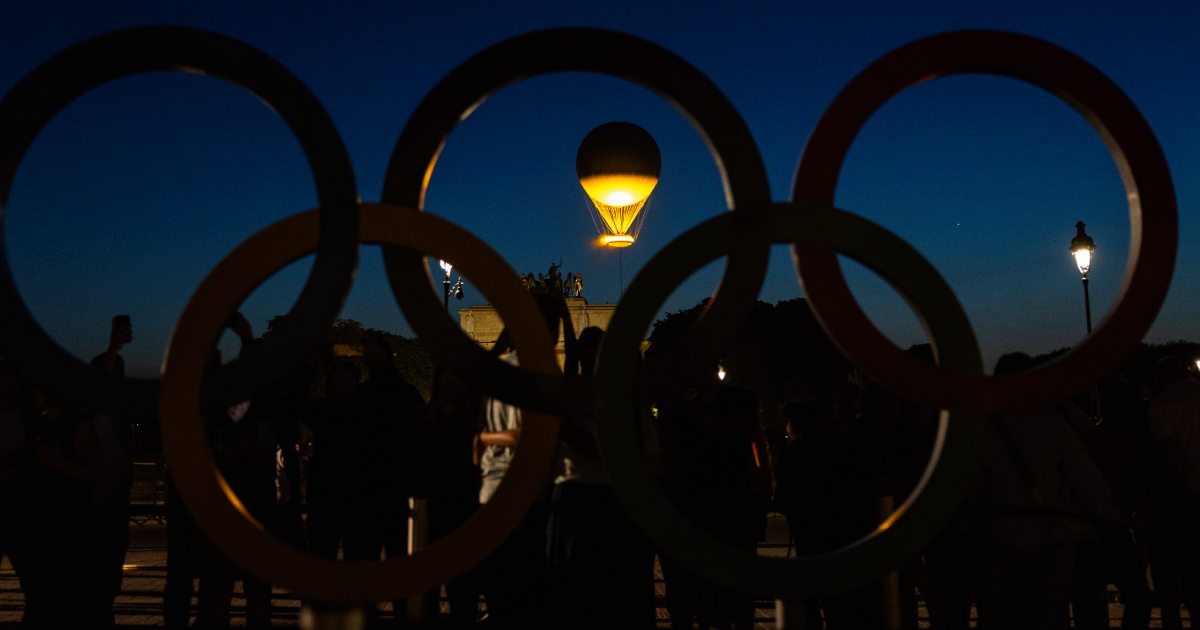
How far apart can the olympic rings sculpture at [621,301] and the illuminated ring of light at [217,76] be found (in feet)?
0.04

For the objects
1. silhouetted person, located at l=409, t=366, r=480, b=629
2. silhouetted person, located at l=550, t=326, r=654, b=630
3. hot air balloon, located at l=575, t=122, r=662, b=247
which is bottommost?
silhouetted person, located at l=550, t=326, r=654, b=630

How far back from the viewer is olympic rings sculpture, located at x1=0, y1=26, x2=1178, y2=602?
4.31 meters

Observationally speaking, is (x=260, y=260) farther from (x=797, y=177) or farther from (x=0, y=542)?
(x=0, y=542)

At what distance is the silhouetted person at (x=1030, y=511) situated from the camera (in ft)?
16.8

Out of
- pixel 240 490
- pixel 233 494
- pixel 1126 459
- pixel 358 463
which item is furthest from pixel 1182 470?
pixel 240 490

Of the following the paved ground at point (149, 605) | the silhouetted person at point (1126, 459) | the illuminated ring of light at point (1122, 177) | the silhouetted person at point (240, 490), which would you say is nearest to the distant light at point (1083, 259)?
the paved ground at point (149, 605)

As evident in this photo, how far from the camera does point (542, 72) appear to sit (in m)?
4.76

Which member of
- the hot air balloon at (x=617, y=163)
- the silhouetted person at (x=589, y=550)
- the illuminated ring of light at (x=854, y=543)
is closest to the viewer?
the illuminated ring of light at (x=854, y=543)

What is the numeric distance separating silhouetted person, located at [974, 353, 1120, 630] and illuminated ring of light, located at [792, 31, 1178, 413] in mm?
706

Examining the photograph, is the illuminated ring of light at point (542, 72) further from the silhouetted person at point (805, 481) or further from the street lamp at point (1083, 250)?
the street lamp at point (1083, 250)

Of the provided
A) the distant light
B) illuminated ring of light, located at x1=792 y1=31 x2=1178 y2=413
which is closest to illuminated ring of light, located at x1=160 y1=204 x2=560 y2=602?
illuminated ring of light, located at x1=792 y1=31 x2=1178 y2=413

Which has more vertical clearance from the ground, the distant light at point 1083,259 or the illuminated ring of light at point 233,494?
the distant light at point 1083,259

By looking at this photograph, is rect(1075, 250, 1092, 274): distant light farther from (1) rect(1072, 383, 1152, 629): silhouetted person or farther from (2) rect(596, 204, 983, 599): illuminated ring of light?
(2) rect(596, 204, 983, 599): illuminated ring of light

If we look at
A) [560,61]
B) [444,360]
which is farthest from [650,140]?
[444,360]
